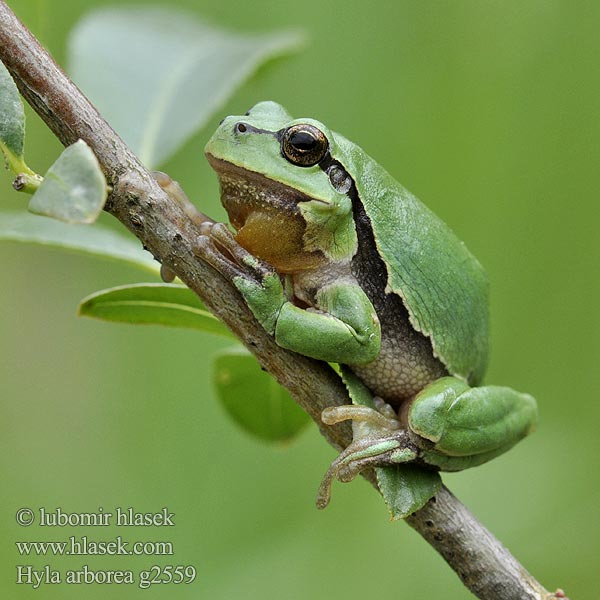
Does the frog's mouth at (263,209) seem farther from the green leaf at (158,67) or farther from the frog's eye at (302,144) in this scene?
the green leaf at (158,67)

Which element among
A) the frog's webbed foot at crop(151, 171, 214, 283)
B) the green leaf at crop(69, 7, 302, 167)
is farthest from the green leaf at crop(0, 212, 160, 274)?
the green leaf at crop(69, 7, 302, 167)

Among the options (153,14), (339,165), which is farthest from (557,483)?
(153,14)

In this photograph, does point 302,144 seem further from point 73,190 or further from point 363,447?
point 73,190

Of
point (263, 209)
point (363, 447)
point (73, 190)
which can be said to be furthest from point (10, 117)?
point (363, 447)

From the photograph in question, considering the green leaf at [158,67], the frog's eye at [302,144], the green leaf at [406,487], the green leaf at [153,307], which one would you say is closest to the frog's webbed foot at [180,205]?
the green leaf at [153,307]

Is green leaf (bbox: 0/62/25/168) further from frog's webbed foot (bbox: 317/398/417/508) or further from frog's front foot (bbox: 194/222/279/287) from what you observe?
frog's webbed foot (bbox: 317/398/417/508)

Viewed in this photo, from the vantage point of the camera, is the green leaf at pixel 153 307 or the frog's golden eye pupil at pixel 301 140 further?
the frog's golden eye pupil at pixel 301 140

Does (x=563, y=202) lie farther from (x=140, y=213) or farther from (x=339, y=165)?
(x=140, y=213)
